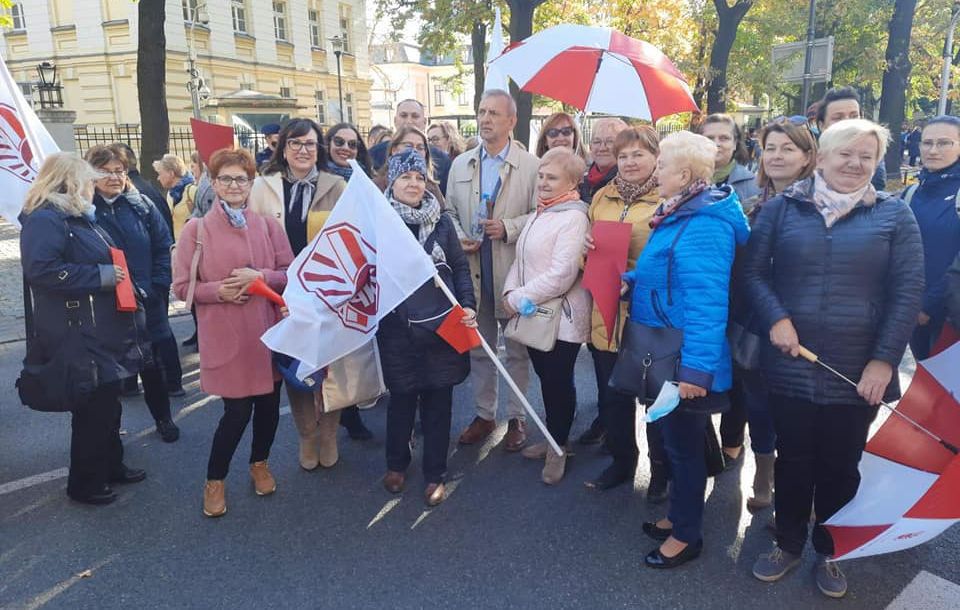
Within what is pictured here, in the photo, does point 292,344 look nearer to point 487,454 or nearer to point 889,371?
point 487,454

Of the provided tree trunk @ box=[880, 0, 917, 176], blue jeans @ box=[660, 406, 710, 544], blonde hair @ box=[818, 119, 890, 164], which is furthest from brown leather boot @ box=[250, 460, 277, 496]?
tree trunk @ box=[880, 0, 917, 176]

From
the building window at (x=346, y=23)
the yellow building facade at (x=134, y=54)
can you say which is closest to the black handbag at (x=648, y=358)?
the yellow building facade at (x=134, y=54)

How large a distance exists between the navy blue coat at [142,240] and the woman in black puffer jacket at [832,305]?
3600mm

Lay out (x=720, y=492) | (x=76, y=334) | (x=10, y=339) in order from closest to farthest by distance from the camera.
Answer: (x=76, y=334)
(x=720, y=492)
(x=10, y=339)

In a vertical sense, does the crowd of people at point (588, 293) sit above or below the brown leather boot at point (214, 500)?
above

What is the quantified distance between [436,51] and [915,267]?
66.0ft

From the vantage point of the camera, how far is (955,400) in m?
2.66

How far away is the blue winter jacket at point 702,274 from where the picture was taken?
2.64 metres

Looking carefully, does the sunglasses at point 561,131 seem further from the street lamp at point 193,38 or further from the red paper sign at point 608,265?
the street lamp at point 193,38

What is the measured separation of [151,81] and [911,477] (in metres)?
10.8

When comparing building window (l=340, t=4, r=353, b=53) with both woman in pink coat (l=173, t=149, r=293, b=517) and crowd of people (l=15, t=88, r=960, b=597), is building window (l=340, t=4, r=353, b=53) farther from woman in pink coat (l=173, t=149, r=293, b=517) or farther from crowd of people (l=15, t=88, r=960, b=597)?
woman in pink coat (l=173, t=149, r=293, b=517)

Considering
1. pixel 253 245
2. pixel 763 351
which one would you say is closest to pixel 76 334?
pixel 253 245

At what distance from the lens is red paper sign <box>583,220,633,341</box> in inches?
129

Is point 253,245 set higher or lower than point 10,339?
higher
